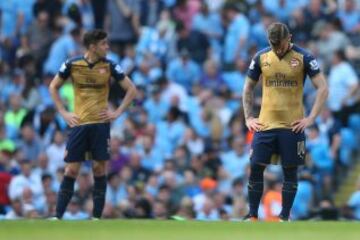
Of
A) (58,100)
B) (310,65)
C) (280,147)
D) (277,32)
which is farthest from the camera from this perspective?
(58,100)

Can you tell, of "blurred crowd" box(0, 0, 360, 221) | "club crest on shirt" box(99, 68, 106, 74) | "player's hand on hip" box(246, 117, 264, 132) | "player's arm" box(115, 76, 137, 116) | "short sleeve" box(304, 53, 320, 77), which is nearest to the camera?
"short sleeve" box(304, 53, 320, 77)

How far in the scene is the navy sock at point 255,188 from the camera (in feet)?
54.3

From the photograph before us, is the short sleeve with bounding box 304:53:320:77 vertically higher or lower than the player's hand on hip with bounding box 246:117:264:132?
higher

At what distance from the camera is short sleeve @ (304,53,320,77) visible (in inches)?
645

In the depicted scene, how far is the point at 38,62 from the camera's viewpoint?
27750mm

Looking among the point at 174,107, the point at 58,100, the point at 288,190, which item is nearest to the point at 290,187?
the point at 288,190

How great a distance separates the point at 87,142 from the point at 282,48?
292cm

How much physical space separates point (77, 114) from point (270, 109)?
2.59 meters

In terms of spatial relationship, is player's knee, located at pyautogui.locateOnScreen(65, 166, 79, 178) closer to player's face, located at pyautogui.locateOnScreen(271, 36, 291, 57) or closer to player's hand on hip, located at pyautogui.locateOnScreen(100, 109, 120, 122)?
player's hand on hip, located at pyautogui.locateOnScreen(100, 109, 120, 122)

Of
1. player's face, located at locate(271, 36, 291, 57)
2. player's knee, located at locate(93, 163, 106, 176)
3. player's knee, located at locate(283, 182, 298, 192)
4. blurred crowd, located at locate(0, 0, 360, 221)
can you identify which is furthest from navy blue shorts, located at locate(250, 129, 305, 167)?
blurred crowd, located at locate(0, 0, 360, 221)

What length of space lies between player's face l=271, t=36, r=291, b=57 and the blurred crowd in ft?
18.3

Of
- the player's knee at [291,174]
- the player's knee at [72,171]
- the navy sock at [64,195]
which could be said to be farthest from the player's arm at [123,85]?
the player's knee at [291,174]

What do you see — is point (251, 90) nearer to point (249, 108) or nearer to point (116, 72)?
point (249, 108)

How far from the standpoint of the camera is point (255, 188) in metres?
16.6
